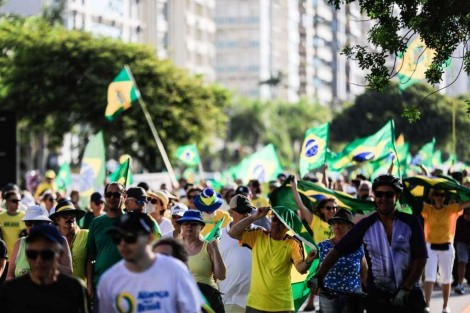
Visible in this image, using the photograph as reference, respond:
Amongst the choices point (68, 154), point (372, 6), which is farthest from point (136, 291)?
point (68, 154)

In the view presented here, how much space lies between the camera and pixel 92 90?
5984 centimetres

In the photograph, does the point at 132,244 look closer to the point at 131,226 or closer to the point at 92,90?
the point at 131,226

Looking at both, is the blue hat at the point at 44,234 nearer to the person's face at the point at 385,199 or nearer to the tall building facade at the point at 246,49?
the person's face at the point at 385,199

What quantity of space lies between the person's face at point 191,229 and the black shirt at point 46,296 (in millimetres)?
3208

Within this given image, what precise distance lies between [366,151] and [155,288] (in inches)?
654

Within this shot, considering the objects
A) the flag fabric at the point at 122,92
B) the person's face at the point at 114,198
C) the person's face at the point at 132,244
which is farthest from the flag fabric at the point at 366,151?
the person's face at the point at 132,244

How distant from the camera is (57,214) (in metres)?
11.8

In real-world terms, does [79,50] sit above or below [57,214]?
above

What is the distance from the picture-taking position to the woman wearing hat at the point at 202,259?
11344 millimetres

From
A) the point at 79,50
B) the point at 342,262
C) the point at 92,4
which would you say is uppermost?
the point at 92,4

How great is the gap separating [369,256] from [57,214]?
10.5ft

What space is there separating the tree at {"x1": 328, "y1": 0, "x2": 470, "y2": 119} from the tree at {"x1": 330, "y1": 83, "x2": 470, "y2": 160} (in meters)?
44.4

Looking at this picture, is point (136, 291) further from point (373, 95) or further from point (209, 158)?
point (209, 158)

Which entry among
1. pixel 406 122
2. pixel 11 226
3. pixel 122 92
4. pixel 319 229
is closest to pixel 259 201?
pixel 319 229
